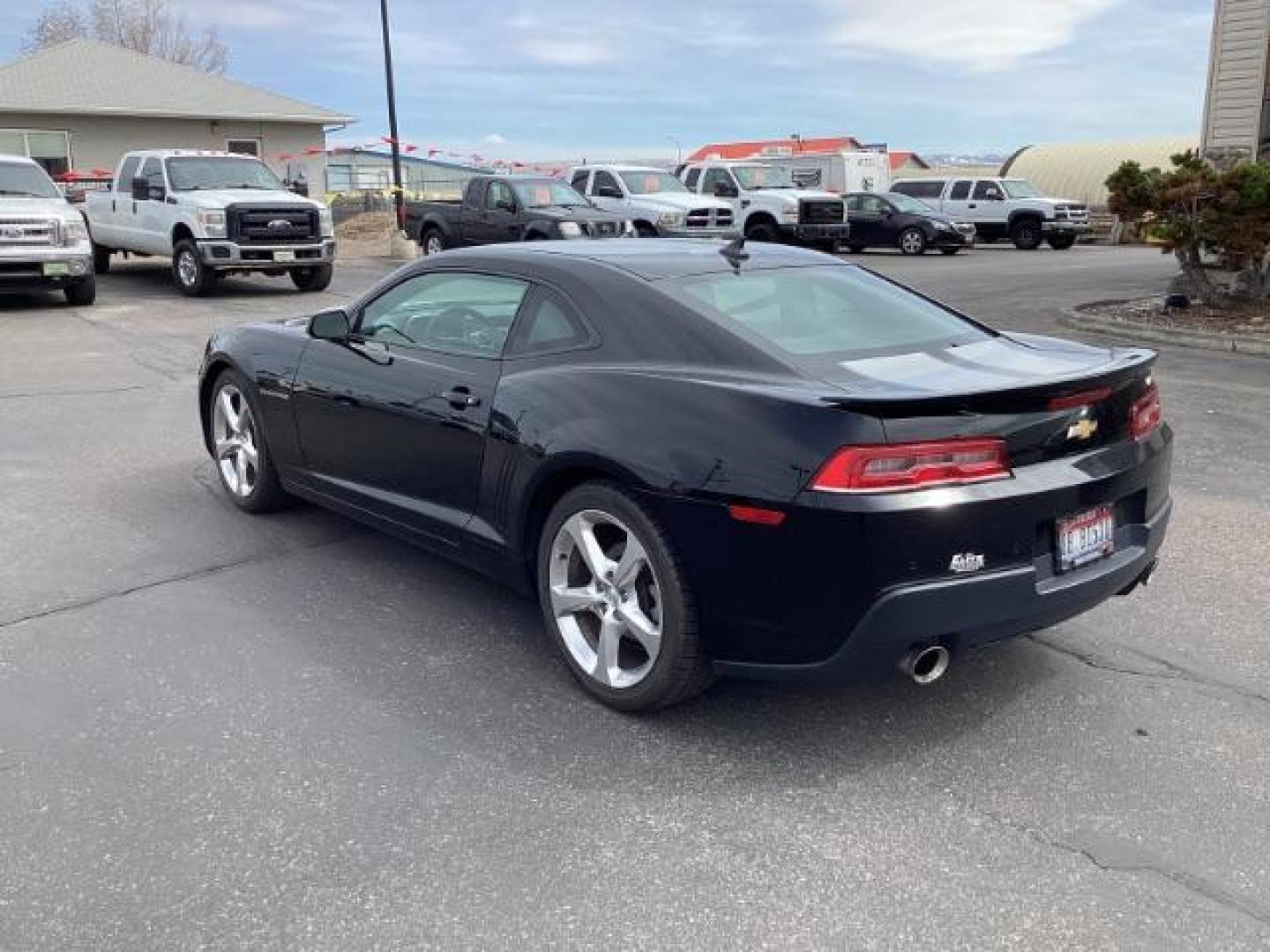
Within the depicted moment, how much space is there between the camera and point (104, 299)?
1681 cm

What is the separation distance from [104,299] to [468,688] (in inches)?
590

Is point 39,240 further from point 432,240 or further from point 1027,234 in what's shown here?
point 1027,234

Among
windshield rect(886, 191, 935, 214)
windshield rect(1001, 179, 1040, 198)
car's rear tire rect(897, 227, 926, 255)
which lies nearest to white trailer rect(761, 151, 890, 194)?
windshield rect(886, 191, 935, 214)

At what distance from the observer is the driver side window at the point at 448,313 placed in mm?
4391

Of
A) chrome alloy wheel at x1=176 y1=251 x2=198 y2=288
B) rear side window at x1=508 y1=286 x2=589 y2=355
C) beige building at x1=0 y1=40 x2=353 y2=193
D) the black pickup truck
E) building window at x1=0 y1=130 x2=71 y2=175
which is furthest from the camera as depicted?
beige building at x1=0 y1=40 x2=353 y2=193

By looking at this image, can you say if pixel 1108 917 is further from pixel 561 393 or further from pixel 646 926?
pixel 561 393

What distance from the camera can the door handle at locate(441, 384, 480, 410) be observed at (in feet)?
14.0

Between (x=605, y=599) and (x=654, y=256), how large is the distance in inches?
54.3

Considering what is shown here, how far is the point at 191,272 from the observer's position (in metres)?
16.8

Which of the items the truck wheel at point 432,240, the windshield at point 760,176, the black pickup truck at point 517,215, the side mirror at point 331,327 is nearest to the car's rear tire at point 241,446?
the side mirror at point 331,327

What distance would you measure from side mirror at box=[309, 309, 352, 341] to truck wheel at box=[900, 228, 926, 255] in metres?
24.9

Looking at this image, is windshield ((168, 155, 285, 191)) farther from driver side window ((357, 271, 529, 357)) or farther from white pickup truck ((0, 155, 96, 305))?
driver side window ((357, 271, 529, 357))

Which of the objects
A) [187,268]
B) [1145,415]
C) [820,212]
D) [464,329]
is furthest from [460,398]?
[820,212]

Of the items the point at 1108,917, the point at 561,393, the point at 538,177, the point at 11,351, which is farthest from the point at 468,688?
the point at 538,177
